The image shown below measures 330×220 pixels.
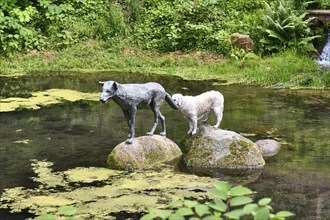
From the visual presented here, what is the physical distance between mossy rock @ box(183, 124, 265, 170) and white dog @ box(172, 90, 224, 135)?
35 cm

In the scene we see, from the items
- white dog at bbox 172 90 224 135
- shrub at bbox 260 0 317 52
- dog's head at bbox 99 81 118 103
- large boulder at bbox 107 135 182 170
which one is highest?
shrub at bbox 260 0 317 52

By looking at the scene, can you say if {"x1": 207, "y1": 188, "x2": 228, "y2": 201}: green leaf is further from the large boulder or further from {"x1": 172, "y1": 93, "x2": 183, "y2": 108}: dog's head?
{"x1": 172, "y1": 93, "x2": 183, "y2": 108}: dog's head

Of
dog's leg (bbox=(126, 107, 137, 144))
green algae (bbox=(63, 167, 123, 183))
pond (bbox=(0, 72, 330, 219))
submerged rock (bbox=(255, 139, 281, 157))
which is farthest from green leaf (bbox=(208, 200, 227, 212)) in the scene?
submerged rock (bbox=(255, 139, 281, 157))

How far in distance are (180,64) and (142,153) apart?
868 cm

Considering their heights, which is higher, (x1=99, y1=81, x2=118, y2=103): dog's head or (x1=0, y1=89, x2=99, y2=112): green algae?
(x1=99, y1=81, x2=118, y2=103): dog's head

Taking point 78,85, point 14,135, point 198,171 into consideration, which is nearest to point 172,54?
point 78,85

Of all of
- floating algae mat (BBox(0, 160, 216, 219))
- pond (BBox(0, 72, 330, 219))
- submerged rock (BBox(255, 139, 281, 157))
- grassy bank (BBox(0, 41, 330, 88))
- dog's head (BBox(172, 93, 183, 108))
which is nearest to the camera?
floating algae mat (BBox(0, 160, 216, 219))

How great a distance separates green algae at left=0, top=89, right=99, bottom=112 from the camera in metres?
12.3

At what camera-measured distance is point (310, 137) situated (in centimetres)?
977

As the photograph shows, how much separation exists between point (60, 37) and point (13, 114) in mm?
6902

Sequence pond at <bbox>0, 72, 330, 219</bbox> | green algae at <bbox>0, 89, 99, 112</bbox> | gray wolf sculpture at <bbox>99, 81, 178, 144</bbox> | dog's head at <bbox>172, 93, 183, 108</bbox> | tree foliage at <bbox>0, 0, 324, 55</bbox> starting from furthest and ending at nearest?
1. tree foliage at <bbox>0, 0, 324, 55</bbox>
2. green algae at <bbox>0, 89, 99, 112</bbox>
3. dog's head at <bbox>172, 93, 183, 108</bbox>
4. gray wolf sculpture at <bbox>99, 81, 178, 144</bbox>
5. pond at <bbox>0, 72, 330, 219</bbox>

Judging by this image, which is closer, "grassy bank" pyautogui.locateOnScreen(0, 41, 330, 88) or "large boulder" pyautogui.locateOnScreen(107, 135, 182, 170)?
"large boulder" pyautogui.locateOnScreen(107, 135, 182, 170)

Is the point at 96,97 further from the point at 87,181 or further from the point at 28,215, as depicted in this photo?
the point at 28,215

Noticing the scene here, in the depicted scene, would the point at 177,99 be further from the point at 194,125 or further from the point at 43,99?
the point at 43,99
